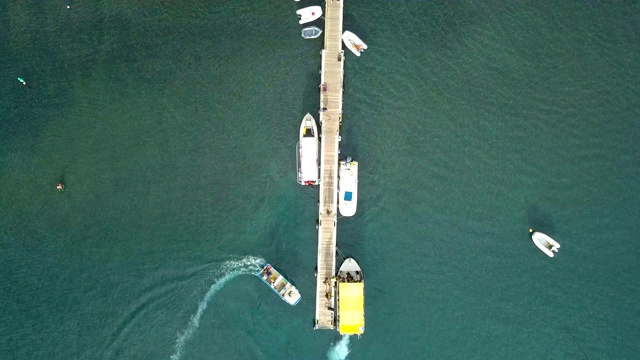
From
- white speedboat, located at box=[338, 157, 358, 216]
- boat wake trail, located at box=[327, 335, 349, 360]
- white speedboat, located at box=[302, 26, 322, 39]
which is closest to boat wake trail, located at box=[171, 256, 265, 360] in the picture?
white speedboat, located at box=[338, 157, 358, 216]

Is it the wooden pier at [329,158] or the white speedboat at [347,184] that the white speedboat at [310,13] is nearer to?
the wooden pier at [329,158]

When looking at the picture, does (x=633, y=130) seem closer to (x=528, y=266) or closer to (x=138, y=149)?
(x=528, y=266)

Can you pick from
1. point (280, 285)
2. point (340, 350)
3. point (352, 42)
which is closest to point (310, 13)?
point (352, 42)

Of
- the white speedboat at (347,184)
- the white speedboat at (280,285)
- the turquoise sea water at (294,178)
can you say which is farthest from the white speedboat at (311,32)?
the white speedboat at (280,285)

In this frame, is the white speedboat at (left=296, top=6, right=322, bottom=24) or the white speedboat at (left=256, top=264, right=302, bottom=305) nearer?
the white speedboat at (left=256, top=264, right=302, bottom=305)

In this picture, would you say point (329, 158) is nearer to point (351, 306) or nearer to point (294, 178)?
point (294, 178)

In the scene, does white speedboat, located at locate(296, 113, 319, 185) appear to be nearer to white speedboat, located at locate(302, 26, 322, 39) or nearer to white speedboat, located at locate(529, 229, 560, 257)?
white speedboat, located at locate(302, 26, 322, 39)

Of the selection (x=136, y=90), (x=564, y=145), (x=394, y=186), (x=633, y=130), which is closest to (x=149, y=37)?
(x=136, y=90)

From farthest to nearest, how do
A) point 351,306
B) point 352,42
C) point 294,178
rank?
1. point 294,178
2. point 352,42
3. point 351,306
